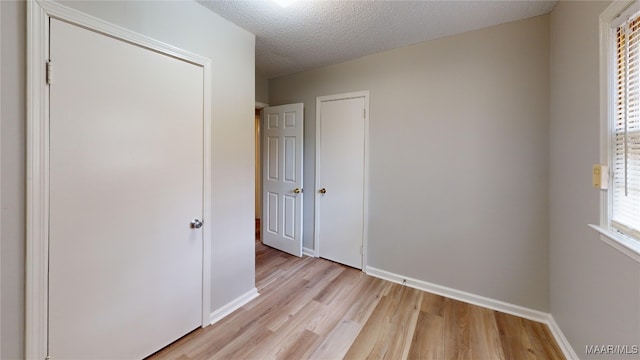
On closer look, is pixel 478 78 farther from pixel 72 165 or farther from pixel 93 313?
pixel 93 313

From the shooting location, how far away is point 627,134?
117cm

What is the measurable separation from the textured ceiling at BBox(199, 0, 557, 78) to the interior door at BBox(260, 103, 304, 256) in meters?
0.87

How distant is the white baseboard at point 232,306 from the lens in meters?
1.98

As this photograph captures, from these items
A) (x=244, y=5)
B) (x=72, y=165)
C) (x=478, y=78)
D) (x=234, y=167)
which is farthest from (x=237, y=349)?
(x=478, y=78)

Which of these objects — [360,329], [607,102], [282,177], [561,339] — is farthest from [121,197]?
[561,339]

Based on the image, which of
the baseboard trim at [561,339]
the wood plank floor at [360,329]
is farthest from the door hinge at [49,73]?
the baseboard trim at [561,339]

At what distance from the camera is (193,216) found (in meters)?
1.81

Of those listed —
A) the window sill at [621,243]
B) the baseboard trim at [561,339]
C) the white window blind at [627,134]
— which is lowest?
the baseboard trim at [561,339]

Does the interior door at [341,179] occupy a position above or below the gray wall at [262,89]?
below

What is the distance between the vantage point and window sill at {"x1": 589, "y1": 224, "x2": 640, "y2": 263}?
1.04 meters

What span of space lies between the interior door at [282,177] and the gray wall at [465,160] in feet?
2.94

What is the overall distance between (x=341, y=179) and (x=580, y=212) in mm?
1998

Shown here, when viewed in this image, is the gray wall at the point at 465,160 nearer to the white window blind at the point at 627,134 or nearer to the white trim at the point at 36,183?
the white window blind at the point at 627,134

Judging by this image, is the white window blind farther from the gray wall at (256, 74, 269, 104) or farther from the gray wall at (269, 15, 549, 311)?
the gray wall at (256, 74, 269, 104)
